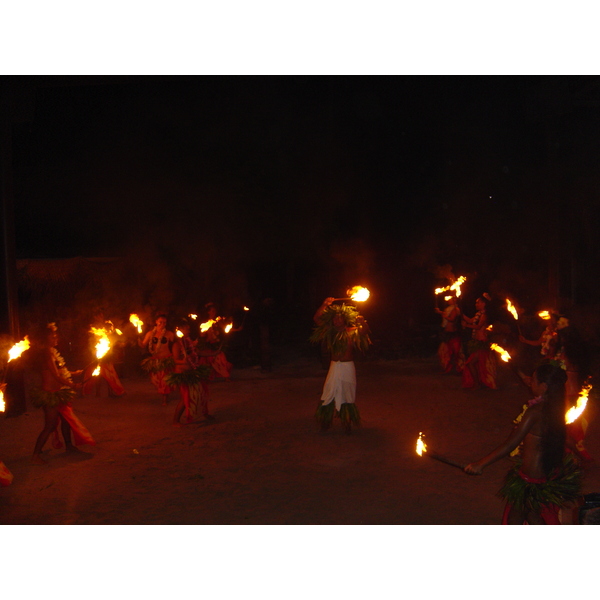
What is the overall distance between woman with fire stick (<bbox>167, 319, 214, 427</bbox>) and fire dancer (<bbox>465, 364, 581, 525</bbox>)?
15.2ft

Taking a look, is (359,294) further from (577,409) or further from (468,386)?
(468,386)

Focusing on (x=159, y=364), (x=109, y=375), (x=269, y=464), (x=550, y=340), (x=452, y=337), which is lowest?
(x=269, y=464)

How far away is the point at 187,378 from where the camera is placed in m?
7.39

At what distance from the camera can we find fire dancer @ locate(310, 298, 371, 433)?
684 cm

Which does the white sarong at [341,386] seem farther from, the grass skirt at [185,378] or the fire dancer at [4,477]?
the fire dancer at [4,477]

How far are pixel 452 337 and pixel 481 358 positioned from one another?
1.38 m

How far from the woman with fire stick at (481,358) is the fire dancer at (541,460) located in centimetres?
600

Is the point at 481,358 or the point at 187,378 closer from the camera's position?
the point at 187,378

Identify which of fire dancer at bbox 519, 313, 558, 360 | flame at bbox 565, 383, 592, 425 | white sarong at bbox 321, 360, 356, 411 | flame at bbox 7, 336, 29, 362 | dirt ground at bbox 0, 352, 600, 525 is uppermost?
flame at bbox 7, 336, 29, 362

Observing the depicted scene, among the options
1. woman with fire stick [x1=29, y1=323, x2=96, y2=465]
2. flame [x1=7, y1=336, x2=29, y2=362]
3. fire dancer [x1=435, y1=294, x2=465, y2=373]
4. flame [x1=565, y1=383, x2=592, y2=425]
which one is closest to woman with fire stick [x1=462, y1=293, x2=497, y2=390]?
fire dancer [x1=435, y1=294, x2=465, y2=373]

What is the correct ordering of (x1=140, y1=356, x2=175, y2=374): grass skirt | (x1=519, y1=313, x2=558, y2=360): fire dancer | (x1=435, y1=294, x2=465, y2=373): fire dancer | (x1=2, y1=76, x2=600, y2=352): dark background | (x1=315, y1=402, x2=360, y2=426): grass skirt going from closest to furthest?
(x1=519, y1=313, x2=558, y2=360): fire dancer
(x1=315, y1=402, x2=360, y2=426): grass skirt
(x1=140, y1=356, x2=175, y2=374): grass skirt
(x1=435, y1=294, x2=465, y2=373): fire dancer
(x1=2, y1=76, x2=600, y2=352): dark background

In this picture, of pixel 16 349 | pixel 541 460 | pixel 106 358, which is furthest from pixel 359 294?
pixel 106 358

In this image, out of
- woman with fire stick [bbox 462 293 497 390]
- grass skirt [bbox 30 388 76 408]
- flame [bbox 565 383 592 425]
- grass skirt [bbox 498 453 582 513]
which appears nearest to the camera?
grass skirt [bbox 498 453 582 513]

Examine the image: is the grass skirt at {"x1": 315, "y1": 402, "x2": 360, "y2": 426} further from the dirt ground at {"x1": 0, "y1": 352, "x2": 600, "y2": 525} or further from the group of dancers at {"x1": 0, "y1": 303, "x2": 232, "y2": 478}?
the group of dancers at {"x1": 0, "y1": 303, "x2": 232, "y2": 478}
